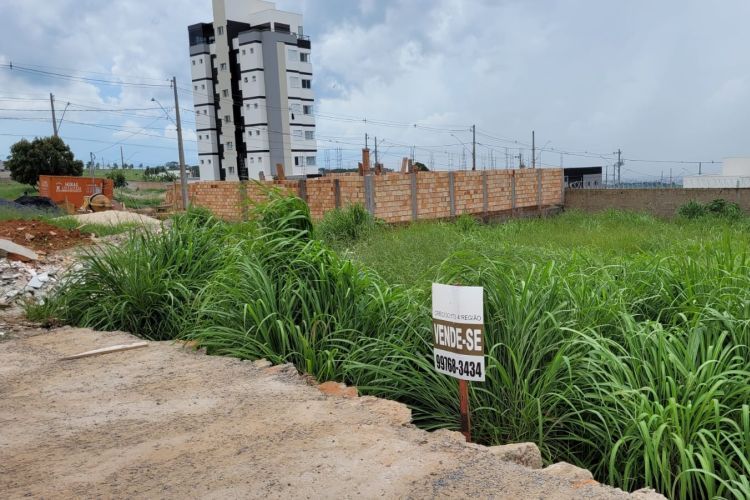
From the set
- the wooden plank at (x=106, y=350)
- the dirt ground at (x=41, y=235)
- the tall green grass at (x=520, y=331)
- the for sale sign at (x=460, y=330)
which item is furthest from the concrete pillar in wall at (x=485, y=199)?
the for sale sign at (x=460, y=330)

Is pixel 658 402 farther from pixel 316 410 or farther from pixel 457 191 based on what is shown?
pixel 457 191

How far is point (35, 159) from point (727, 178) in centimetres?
4980

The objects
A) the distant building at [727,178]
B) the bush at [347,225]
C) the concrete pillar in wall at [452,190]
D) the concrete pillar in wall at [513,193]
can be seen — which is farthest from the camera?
the distant building at [727,178]

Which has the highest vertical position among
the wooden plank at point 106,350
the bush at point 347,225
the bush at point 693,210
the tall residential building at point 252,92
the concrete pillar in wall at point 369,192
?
the tall residential building at point 252,92

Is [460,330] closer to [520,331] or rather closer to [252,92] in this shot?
[520,331]

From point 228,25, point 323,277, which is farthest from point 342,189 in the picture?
point 228,25

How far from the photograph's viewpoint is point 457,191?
19.7m

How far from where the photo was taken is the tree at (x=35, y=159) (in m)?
41.3

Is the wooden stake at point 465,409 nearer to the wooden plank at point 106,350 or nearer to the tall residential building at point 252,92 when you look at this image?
the wooden plank at point 106,350

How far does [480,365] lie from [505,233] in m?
11.2

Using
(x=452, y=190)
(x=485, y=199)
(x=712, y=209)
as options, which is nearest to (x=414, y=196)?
(x=452, y=190)

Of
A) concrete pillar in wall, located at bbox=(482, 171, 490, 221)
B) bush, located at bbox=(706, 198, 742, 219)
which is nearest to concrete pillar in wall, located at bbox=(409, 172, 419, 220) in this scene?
concrete pillar in wall, located at bbox=(482, 171, 490, 221)

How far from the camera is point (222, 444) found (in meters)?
2.95

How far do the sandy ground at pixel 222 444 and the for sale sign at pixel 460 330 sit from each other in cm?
34
